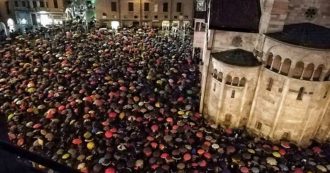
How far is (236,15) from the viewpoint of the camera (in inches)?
960

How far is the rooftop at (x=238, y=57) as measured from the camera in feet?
78.7

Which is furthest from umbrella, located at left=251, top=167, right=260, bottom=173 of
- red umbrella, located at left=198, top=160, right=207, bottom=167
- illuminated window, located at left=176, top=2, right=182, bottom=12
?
illuminated window, located at left=176, top=2, right=182, bottom=12

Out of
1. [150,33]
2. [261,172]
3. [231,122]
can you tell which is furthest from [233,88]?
[150,33]

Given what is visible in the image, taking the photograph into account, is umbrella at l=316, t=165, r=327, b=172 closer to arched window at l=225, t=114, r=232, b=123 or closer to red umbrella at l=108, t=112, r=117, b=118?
arched window at l=225, t=114, r=232, b=123

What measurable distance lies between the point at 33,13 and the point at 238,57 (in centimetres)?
4324

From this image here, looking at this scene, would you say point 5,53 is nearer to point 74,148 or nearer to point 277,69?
point 74,148

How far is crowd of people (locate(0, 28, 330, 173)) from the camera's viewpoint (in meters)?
20.6

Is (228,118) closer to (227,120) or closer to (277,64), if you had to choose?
(227,120)

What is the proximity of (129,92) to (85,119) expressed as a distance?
20.5ft

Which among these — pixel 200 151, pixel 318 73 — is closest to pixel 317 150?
pixel 318 73

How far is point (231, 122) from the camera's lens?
87.2ft

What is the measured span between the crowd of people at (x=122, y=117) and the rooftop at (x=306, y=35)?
353 inches

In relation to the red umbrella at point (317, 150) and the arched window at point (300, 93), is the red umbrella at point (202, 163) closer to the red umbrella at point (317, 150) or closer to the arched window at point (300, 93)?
the arched window at point (300, 93)

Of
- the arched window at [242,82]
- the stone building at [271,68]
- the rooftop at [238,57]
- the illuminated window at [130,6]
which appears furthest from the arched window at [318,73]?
the illuminated window at [130,6]
